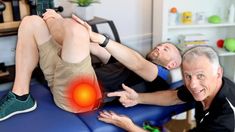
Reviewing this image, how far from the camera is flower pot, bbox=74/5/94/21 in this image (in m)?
2.33

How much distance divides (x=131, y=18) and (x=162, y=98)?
129 cm

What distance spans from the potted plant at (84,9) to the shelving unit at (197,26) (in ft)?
2.10

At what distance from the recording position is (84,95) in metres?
1.67

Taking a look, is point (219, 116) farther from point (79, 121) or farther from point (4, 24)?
point (4, 24)

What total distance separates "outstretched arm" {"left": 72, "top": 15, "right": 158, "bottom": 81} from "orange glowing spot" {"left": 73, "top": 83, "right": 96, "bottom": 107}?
0.24 m

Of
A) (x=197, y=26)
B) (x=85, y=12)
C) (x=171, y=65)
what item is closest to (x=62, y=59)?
(x=171, y=65)

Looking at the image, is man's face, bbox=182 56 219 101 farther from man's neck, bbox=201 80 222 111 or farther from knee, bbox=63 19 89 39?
knee, bbox=63 19 89 39

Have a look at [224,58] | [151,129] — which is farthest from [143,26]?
[151,129]

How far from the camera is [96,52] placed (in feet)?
6.49

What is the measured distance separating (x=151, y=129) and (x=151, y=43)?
5.09ft

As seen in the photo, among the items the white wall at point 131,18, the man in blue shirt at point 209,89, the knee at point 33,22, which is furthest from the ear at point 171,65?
the white wall at point 131,18

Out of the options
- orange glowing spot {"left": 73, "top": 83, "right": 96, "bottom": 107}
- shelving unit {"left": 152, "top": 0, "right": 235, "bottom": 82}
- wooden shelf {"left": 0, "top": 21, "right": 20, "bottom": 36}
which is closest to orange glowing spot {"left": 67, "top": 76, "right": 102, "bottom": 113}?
orange glowing spot {"left": 73, "top": 83, "right": 96, "bottom": 107}

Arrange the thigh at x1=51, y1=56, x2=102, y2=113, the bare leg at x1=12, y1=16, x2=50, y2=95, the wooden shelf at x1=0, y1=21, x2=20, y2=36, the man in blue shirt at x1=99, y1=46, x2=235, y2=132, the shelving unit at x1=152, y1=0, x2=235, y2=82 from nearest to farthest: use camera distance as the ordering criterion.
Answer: the man in blue shirt at x1=99, y1=46, x2=235, y2=132 < the thigh at x1=51, y1=56, x2=102, y2=113 < the bare leg at x1=12, y1=16, x2=50, y2=95 < the wooden shelf at x1=0, y1=21, x2=20, y2=36 < the shelving unit at x1=152, y1=0, x2=235, y2=82

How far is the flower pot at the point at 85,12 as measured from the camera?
233 centimetres
